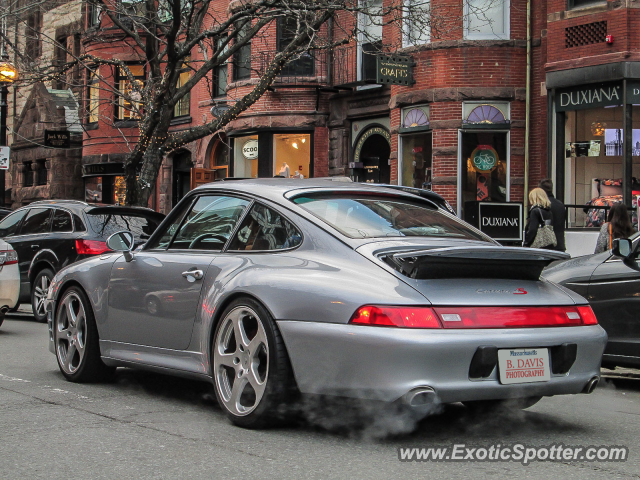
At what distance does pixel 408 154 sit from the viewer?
70.5 feet

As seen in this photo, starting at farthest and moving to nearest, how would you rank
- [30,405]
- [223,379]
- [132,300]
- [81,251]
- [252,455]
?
1. [81,251]
2. [132,300]
3. [30,405]
4. [223,379]
5. [252,455]

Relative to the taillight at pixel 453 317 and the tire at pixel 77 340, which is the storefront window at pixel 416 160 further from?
the taillight at pixel 453 317

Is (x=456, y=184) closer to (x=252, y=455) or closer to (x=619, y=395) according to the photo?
(x=619, y=395)

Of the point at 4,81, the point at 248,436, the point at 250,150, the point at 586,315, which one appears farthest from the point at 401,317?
the point at 250,150

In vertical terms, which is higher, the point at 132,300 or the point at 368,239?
the point at 368,239

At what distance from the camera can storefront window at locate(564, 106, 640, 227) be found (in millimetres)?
18188

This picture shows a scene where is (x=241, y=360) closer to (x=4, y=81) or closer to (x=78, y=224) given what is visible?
(x=78, y=224)

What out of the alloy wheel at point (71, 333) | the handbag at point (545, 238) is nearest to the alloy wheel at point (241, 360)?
the alloy wheel at point (71, 333)

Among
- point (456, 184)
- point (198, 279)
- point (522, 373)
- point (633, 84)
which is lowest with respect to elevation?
point (522, 373)

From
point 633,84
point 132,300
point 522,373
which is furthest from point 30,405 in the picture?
point 633,84

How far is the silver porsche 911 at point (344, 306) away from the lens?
467cm

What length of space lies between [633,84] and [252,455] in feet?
50.1

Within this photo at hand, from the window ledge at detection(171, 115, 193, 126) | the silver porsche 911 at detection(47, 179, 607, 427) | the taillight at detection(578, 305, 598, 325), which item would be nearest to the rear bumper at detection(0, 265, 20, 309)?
the silver porsche 911 at detection(47, 179, 607, 427)

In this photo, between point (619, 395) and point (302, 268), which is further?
point (619, 395)
